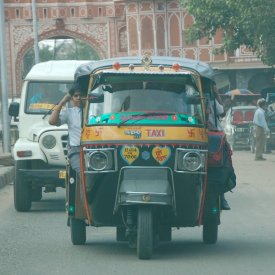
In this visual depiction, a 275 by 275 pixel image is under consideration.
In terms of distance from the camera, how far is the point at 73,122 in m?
11.1

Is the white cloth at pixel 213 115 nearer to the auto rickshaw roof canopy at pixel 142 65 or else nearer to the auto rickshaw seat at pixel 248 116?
the auto rickshaw roof canopy at pixel 142 65

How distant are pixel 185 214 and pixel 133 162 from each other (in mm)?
671

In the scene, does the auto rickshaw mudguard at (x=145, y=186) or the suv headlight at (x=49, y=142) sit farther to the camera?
the suv headlight at (x=49, y=142)

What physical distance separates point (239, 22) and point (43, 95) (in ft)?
65.0

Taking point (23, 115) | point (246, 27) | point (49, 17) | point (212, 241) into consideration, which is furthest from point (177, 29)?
point (212, 241)

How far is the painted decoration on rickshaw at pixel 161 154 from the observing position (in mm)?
9266

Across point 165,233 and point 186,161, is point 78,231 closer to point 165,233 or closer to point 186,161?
point 165,233

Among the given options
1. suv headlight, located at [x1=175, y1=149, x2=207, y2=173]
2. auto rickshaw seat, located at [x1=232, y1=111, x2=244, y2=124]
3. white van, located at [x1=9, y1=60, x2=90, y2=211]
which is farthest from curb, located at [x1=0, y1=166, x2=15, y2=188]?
auto rickshaw seat, located at [x1=232, y1=111, x2=244, y2=124]

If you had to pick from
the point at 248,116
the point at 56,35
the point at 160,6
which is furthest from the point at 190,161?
the point at 56,35

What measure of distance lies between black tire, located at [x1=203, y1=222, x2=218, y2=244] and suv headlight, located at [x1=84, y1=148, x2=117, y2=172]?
1476mm

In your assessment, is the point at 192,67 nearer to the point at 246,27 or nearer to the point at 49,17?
the point at 246,27

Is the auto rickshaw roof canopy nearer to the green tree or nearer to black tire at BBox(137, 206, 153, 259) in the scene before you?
black tire at BBox(137, 206, 153, 259)

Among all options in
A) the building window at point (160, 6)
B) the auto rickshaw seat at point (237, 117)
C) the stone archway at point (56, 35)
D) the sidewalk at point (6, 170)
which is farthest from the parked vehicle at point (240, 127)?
the stone archway at point (56, 35)

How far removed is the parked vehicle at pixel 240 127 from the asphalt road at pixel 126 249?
18970mm
